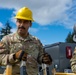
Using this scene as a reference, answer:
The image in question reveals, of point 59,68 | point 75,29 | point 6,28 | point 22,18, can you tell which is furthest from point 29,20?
point 6,28

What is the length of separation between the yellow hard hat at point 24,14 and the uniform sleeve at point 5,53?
32 cm

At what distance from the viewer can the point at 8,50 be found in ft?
12.4

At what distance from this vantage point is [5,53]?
12.1ft

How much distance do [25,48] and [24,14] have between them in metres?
0.41

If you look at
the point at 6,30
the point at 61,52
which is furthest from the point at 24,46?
the point at 6,30

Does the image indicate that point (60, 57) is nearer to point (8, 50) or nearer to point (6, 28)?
point (8, 50)

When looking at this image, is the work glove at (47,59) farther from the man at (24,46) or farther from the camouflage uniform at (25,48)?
the camouflage uniform at (25,48)

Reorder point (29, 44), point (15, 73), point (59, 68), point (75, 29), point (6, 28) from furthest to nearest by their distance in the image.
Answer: point (6, 28) < point (59, 68) < point (75, 29) < point (29, 44) < point (15, 73)

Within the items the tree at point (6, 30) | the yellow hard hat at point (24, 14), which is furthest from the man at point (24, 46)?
the tree at point (6, 30)

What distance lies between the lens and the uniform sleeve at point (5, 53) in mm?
3455

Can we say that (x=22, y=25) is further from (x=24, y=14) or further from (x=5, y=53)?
(x=5, y=53)

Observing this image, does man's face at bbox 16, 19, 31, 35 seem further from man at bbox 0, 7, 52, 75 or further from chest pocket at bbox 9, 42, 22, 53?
chest pocket at bbox 9, 42, 22, 53

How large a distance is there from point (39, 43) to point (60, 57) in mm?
10611

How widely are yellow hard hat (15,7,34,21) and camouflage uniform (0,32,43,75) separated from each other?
271 mm
